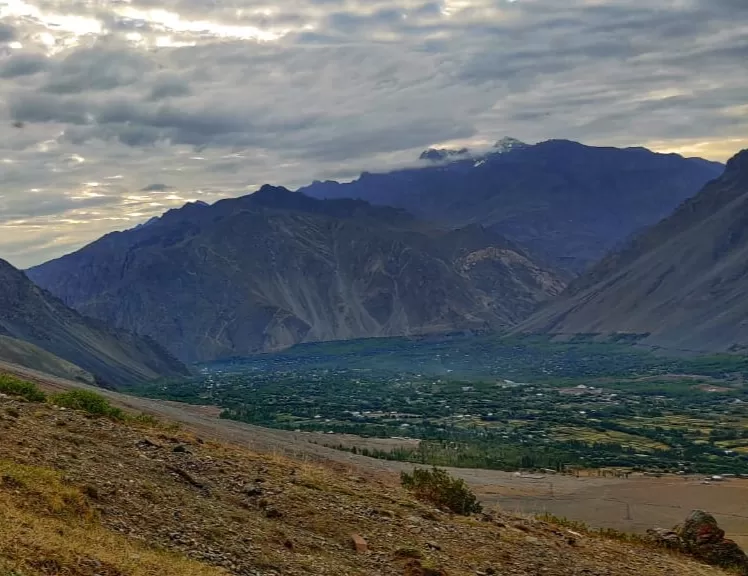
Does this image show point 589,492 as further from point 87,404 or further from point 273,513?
point 273,513

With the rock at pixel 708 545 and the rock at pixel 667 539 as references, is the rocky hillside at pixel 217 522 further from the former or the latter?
the rock at pixel 708 545

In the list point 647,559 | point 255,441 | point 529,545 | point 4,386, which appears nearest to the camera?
point 529,545

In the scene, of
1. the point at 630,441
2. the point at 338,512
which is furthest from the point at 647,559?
the point at 630,441

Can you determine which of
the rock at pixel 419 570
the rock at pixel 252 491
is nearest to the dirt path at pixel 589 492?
the rock at pixel 252 491

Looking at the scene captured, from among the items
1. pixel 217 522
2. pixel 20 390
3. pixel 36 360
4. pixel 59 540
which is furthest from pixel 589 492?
pixel 36 360

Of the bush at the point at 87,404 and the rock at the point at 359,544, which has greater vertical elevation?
the bush at the point at 87,404

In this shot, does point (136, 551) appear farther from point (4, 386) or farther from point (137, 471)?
point (4, 386)

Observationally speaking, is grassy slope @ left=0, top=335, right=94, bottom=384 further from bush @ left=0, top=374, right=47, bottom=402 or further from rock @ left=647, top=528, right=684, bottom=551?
rock @ left=647, top=528, right=684, bottom=551
